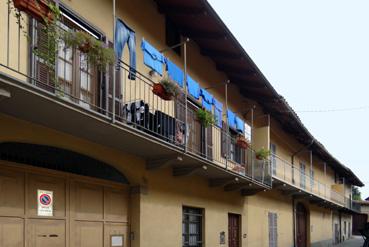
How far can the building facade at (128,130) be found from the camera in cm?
819

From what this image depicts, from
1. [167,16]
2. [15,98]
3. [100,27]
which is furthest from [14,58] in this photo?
[167,16]

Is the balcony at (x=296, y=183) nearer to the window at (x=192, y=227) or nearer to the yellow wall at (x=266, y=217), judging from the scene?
the yellow wall at (x=266, y=217)

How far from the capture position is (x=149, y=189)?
480 inches

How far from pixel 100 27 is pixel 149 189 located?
3.78m

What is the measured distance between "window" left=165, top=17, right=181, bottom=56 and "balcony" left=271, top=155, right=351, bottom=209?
7.41 metres

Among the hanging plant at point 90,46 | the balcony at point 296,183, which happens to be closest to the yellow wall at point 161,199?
the hanging plant at point 90,46

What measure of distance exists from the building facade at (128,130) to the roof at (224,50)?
5cm

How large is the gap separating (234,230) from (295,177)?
32.0 feet

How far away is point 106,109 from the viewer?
902 cm

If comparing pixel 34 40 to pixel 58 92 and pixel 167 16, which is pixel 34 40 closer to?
pixel 58 92

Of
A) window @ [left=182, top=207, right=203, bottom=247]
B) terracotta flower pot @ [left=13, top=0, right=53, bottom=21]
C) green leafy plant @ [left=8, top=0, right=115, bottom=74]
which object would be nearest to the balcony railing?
window @ [left=182, top=207, right=203, bottom=247]

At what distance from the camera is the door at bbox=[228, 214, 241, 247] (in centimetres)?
1733

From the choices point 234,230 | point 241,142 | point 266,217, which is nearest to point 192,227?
point 241,142

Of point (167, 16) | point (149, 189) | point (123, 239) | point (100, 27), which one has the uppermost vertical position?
point (167, 16)
